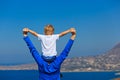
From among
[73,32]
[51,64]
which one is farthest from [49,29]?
[51,64]

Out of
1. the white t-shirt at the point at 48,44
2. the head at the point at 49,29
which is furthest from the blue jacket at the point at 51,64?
the head at the point at 49,29

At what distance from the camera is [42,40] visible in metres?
4.99

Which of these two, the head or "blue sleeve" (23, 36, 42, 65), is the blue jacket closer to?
"blue sleeve" (23, 36, 42, 65)

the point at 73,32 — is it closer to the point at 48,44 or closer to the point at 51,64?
the point at 48,44

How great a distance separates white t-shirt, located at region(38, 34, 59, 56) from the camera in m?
4.91

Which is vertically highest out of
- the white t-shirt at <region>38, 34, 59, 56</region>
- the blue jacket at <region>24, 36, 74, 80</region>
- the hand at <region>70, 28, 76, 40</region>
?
the hand at <region>70, 28, 76, 40</region>

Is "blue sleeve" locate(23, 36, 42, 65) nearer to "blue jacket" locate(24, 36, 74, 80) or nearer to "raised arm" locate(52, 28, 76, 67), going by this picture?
"blue jacket" locate(24, 36, 74, 80)

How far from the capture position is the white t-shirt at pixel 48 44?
4914mm

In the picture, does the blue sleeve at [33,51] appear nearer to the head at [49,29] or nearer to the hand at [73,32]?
the head at [49,29]

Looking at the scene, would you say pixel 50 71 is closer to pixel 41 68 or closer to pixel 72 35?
pixel 41 68

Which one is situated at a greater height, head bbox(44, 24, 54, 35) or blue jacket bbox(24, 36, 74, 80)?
head bbox(44, 24, 54, 35)

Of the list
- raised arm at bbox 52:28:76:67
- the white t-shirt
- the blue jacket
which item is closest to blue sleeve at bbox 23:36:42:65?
the blue jacket

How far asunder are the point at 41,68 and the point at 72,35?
636 millimetres

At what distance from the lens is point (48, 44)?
16.2 ft
